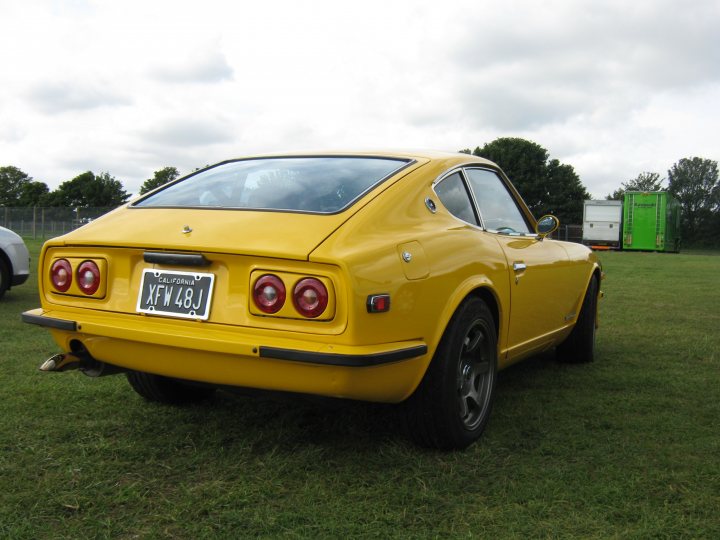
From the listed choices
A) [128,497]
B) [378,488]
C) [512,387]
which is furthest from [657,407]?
[128,497]

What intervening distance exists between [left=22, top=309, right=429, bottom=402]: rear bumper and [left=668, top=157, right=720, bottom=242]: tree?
8229 cm

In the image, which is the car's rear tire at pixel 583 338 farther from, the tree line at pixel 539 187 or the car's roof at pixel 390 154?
the tree line at pixel 539 187

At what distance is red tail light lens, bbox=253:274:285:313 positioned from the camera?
282 centimetres

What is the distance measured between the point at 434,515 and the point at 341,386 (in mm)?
564

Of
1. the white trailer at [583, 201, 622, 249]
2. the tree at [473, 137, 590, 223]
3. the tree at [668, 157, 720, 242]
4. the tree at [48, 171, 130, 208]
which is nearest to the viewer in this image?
the white trailer at [583, 201, 622, 249]

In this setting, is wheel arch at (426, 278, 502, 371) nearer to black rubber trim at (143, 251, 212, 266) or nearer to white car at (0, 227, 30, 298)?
black rubber trim at (143, 251, 212, 266)

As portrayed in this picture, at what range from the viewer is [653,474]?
122 inches

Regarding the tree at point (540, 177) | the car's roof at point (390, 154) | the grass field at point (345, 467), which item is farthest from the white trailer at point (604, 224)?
the car's roof at point (390, 154)

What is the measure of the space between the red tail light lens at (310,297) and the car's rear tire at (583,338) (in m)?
3.17

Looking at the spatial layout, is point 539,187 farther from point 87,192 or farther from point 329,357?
point 329,357

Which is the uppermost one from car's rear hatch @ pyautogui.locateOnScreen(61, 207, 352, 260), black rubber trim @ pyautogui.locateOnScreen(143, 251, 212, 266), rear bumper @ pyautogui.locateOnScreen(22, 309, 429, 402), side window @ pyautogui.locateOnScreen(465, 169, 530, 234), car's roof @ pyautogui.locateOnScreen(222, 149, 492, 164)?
car's roof @ pyautogui.locateOnScreen(222, 149, 492, 164)

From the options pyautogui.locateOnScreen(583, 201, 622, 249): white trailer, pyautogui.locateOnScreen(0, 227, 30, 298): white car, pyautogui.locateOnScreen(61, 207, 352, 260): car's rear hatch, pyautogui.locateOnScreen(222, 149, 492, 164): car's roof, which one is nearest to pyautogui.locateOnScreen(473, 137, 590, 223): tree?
pyautogui.locateOnScreen(583, 201, 622, 249): white trailer

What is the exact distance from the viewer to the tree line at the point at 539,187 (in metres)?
65.0

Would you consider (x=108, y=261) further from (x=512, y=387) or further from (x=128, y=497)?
(x=512, y=387)
